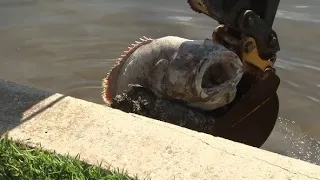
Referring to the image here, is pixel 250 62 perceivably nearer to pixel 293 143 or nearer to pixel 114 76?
pixel 114 76

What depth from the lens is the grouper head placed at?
154 inches

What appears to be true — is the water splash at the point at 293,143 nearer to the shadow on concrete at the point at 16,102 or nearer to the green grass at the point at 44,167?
the shadow on concrete at the point at 16,102

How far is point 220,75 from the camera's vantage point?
4.09 meters

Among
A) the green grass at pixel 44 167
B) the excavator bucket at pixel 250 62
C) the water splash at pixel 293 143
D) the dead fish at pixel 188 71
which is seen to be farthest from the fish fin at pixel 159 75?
the water splash at pixel 293 143

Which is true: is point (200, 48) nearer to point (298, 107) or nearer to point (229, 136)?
point (229, 136)

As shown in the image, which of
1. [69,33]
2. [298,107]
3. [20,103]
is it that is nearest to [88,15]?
[69,33]

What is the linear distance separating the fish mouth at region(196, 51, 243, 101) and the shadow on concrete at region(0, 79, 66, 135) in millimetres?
960

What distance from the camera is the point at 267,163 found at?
304cm

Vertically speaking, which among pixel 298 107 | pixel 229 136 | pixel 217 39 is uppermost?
pixel 217 39

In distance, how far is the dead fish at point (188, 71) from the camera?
154 inches

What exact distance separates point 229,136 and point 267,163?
1242 millimetres

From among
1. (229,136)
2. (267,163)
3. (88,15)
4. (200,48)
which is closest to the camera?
(267,163)

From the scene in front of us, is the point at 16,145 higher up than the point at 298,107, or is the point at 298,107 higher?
the point at 16,145

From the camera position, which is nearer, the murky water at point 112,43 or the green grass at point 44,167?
the green grass at point 44,167
